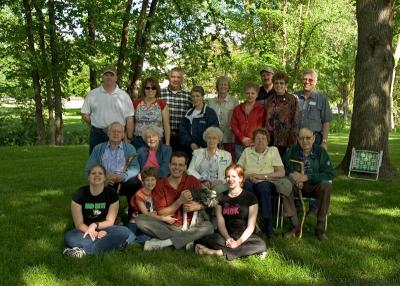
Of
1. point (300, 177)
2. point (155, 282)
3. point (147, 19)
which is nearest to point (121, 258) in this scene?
point (155, 282)

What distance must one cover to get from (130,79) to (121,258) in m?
14.8

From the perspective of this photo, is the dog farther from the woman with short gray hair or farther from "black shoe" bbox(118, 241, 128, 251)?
the woman with short gray hair

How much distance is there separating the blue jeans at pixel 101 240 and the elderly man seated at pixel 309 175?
6.13 feet

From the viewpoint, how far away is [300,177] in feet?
18.9

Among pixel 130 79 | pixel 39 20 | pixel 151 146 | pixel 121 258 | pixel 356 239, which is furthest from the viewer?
pixel 130 79

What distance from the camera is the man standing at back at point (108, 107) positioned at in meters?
6.52

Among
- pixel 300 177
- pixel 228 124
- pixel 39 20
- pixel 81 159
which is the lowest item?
pixel 81 159

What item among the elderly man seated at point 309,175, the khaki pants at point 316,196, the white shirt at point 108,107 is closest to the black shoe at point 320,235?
the elderly man seated at point 309,175

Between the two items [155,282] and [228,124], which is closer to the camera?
[155,282]

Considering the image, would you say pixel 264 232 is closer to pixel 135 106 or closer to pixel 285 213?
pixel 285 213

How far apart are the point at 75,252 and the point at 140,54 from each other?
44.1ft

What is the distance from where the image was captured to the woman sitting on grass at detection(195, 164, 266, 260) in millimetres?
4961

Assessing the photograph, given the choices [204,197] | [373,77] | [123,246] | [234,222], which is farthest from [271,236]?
[373,77]

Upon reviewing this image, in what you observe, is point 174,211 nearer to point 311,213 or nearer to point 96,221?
point 96,221
